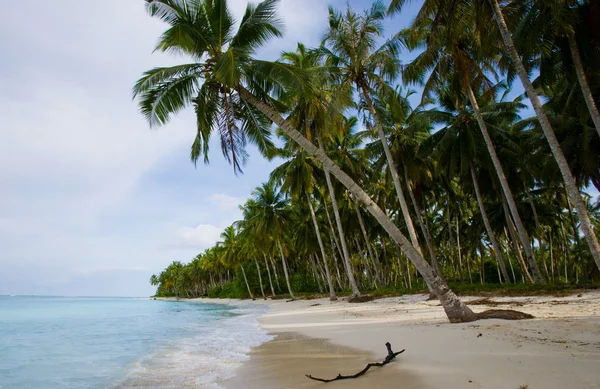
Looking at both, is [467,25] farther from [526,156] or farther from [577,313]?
[526,156]

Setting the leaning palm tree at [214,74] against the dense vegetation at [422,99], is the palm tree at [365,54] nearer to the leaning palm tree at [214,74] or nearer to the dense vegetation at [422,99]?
the dense vegetation at [422,99]

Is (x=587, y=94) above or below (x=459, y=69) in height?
below

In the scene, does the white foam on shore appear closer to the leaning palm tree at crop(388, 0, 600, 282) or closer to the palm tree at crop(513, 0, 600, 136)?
the leaning palm tree at crop(388, 0, 600, 282)

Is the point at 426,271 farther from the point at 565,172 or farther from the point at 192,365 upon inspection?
the point at 192,365

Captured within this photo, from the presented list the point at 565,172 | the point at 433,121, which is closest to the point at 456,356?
the point at 565,172

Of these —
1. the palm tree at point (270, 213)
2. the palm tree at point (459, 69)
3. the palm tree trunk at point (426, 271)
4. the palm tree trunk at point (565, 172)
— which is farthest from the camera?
the palm tree at point (270, 213)

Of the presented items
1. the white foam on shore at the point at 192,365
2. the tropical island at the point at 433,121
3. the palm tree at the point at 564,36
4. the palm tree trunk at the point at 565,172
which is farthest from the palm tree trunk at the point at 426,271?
the palm tree at the point at 564,36

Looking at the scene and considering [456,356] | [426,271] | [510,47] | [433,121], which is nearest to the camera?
[456,356]

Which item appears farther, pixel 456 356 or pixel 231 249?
pixel 231 249

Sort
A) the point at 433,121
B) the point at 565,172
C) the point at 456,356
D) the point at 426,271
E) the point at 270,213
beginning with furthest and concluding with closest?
the point at 270,213, the point at 433,121, the point at 565,172, the point at 426,271, the point at 456,356

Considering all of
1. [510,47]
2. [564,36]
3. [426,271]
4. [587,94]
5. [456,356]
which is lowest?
[456,356]

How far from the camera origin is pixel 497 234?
1036 inches

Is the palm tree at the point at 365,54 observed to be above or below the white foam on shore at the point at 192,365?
above

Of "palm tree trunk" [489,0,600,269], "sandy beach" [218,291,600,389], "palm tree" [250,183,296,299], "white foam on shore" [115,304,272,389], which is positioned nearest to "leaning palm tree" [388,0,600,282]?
"palm tree trunk" [489,0,600,269]
